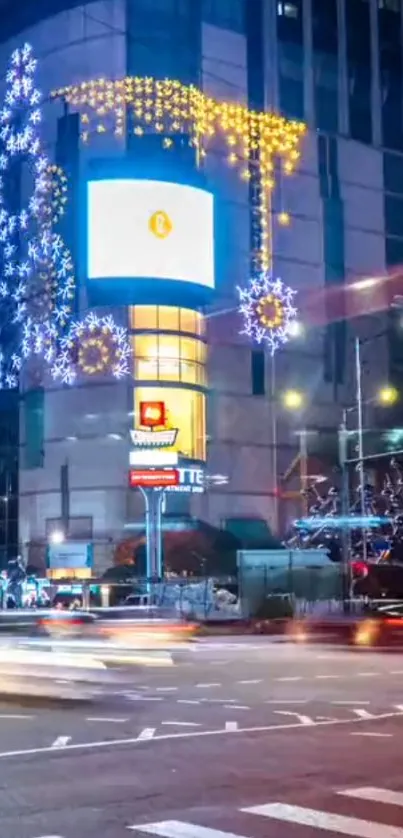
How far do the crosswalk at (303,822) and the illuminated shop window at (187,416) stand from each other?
5019 centimetres

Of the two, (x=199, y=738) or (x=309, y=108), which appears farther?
(x=309, y=108)

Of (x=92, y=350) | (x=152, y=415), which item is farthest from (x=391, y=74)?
(x=152, y=415)

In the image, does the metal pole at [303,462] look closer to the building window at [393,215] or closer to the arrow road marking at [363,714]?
the building window at [393,215]

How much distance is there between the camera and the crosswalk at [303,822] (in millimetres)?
8250

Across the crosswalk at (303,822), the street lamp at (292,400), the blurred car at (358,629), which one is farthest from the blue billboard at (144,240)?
the crosswalk at (303,822)

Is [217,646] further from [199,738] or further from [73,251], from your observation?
[73,251]

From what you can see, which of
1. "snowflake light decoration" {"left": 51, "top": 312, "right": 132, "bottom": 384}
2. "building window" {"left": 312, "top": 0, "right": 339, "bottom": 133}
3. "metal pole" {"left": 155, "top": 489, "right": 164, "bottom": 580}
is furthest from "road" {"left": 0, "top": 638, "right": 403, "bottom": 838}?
"building window" {"left": 312, "top": 0, "right": 339, "bottom": 133}

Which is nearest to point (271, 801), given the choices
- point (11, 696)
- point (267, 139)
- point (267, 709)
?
point (267, 709)

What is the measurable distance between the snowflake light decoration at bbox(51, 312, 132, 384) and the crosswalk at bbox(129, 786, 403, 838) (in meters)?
49.3

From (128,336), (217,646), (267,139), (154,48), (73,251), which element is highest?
(154,48)

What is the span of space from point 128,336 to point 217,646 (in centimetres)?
3097

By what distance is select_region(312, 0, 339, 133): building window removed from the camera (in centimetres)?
6619

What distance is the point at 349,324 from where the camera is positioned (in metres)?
66.3

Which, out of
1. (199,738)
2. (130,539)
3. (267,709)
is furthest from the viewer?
(130,539)
